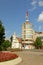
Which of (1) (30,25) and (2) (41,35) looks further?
(1) (30,25)

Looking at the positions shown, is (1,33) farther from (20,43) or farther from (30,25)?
(30,25)

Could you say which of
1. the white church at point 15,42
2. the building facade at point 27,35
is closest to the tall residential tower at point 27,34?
the building facade at point 27,35

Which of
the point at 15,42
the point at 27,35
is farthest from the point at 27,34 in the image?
the point at 15,42

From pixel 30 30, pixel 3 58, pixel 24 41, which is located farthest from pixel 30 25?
pixel 3 58

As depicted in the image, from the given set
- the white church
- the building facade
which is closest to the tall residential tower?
the building facade

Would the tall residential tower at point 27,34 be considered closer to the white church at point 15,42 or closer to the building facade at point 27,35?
the building facade at point 27,35

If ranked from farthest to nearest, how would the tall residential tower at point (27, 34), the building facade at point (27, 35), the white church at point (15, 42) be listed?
1. the tall residential tower at point (27, 34)
2. the building facade at point (27, 35)
3. the white church at point (15, 42)

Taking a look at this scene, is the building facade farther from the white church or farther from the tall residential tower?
the white church

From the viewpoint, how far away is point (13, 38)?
113 metres

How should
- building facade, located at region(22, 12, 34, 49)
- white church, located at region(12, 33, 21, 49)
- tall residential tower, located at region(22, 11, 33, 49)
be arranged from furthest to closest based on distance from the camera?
tall residential tower, located at region(22, 11, 33, 49) < building facade, located at region(22, 12, 34, 49) < white church, located at region(12, 33, 21, 49)

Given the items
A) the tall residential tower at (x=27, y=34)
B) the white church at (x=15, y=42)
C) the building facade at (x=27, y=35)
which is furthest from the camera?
the tall residential tower at (x=27, y=34)

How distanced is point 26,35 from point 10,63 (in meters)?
107

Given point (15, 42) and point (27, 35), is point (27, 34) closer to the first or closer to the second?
point (27, 35)

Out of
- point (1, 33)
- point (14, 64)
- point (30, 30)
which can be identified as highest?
point (30, 30)
